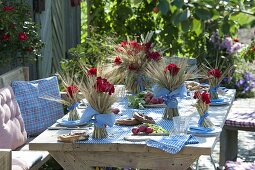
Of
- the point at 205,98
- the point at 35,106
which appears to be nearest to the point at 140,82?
the point at 35,106

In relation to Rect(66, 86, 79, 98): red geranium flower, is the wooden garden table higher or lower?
lower

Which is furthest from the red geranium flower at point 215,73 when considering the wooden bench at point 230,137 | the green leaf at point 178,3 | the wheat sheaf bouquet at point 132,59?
the green leaf at point 178,3

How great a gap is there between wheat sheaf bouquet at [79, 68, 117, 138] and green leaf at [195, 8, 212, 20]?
178 cm

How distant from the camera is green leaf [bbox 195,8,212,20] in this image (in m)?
2.63

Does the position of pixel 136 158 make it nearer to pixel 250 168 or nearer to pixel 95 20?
pixel 250 168

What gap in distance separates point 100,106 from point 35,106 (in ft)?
5.79

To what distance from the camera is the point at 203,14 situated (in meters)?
2.63

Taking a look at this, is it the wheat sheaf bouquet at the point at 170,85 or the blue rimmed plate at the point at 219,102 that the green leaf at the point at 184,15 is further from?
the blue rimmed plate at the point at 219,102

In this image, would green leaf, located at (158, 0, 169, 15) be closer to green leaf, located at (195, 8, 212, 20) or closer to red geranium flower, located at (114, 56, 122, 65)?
green leaf, located at (195, 8, 212, 20)

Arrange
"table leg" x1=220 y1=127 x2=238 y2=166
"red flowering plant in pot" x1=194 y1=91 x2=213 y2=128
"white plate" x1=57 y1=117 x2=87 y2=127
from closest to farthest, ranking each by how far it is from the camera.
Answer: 1. "red flowering plant in pot" x1=194 y1=91 x2=213 y2=128
2. "white plate" x1=57 y1=117 x2=87 y2=127
3. "table leg" x1=220 y1=127 x2=238 y2=166

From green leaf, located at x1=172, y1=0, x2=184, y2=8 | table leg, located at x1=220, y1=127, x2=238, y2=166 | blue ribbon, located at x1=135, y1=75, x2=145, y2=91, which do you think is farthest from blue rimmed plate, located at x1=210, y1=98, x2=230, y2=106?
green leaf, located at x1=172, y1=0, x2=184, y2=8

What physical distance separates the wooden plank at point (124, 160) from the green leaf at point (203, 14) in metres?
1.68

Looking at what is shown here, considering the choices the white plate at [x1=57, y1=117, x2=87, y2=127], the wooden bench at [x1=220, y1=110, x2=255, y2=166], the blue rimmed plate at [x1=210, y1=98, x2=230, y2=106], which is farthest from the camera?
the wooden bench at [x1=220, y1=110, x2=255, y2=166]

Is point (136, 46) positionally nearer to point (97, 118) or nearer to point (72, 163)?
point (97, 118)
